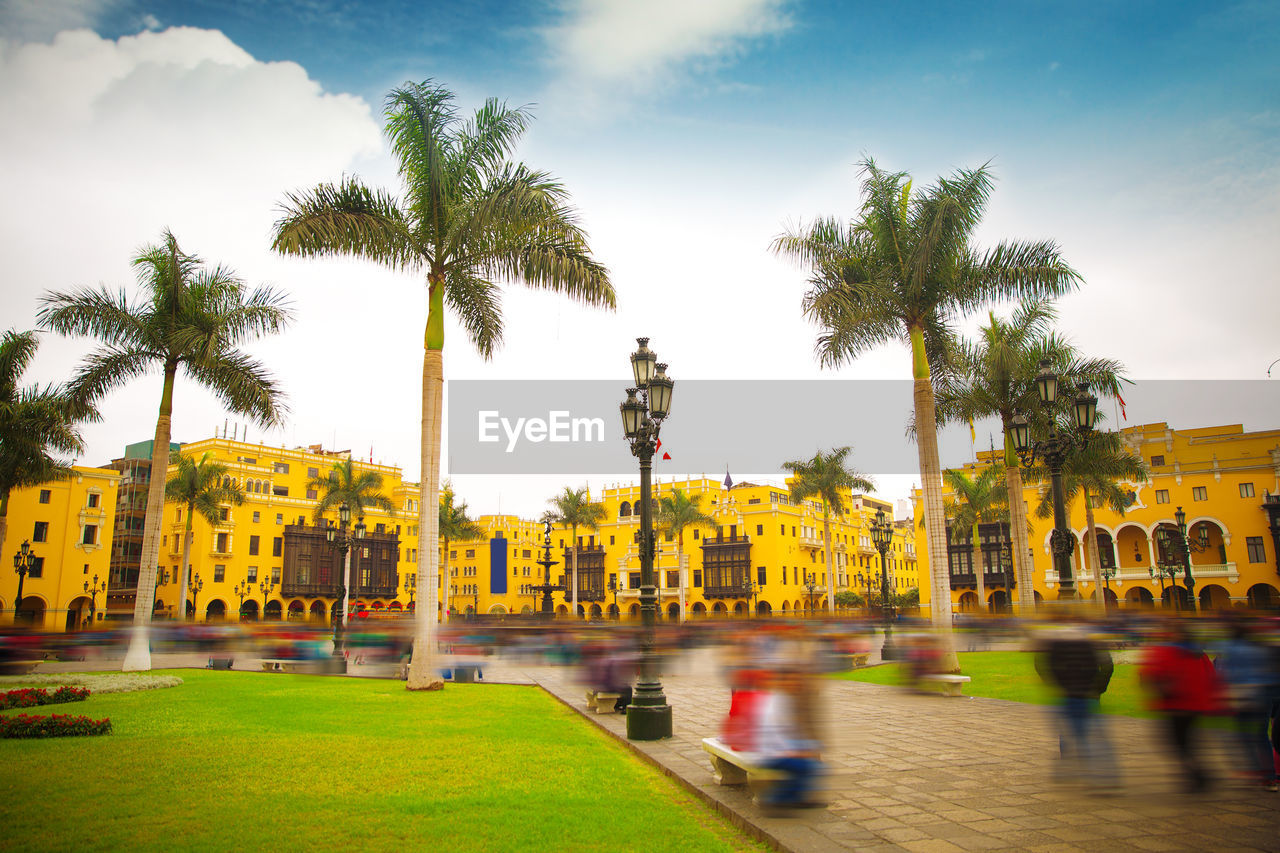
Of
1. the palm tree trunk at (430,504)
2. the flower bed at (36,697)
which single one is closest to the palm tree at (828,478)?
the palm tree trunk at (430,504)

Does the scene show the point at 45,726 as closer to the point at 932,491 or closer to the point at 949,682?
the point at 949,682

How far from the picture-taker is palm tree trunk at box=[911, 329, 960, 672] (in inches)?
627

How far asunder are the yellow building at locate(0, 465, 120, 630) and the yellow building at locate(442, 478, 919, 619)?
29.9 meters

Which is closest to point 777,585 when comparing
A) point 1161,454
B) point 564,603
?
point 564,603

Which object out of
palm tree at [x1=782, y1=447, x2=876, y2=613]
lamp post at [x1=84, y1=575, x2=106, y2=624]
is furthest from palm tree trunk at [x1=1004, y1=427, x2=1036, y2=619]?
lamp post at [x1=84, y1=575, x2=106, y2=624]

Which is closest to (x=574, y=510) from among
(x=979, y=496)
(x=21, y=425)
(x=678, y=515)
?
(x=678, y=515)

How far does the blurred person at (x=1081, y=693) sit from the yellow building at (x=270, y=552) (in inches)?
2071

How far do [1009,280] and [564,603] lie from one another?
5925cm

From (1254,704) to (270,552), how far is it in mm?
65232

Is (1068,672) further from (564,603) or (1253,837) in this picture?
(564,603)

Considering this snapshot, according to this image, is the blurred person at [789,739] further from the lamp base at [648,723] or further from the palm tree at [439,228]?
the palm tree at [439,228]

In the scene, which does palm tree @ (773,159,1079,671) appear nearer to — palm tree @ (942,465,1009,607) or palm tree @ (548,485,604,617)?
palm tree @ (942,465,1009,607)

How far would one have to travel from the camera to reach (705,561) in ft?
223

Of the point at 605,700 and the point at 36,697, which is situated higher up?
the point at 36,697
